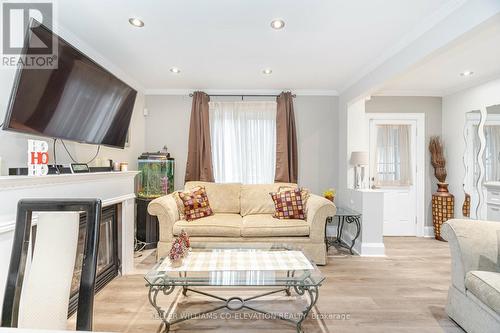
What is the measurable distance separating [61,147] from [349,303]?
2.95 metres

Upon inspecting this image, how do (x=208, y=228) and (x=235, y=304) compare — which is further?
(x=208, y=228)

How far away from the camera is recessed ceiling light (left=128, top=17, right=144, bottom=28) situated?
226 cm

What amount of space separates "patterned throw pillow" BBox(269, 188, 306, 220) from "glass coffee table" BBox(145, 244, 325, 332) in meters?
0.90

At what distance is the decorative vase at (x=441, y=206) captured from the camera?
4.21 meters

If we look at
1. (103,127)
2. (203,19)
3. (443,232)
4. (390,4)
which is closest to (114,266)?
(103,127)

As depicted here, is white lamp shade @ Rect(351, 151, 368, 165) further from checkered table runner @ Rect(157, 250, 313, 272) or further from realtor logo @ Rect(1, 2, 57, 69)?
realtor logo @ Rect(1, 2, 57, 69)

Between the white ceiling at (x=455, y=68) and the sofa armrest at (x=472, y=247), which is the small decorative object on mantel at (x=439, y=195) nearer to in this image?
the white ceiling at (x=455, y=68)

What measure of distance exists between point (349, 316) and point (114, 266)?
2.35m

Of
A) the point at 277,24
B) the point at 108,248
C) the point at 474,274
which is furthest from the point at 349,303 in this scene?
the point at 277,24

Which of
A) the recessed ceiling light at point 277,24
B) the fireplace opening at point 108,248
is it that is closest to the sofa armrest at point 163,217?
the fireplace opening at point 108,248

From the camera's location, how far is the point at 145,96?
14.3 ft

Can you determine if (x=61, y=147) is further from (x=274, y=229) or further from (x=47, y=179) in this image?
(x=274, y=229)

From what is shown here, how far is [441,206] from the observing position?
4.25m

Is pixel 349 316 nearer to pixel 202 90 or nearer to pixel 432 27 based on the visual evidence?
pixel 432 27
